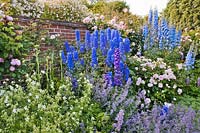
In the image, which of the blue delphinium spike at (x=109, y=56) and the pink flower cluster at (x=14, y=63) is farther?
the blue delphinium spike at (x=109, y=56)

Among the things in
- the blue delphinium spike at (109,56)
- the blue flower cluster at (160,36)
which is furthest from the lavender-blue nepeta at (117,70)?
the blue flower cluster at (160,36)

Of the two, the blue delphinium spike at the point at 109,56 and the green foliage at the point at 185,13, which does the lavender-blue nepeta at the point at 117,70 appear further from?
the green foliage at the point at 185,13

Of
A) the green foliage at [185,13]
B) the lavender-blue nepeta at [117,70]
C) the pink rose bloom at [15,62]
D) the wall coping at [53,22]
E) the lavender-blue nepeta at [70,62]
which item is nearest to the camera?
the pink rose bloom at [15,62]

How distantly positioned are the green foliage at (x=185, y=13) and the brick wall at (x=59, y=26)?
387cm

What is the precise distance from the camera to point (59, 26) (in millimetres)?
5980

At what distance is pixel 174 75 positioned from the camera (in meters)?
5.39

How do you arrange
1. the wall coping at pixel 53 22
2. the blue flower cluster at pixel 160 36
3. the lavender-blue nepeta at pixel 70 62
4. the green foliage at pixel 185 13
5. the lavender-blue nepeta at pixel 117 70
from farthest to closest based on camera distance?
the green foliage at pixel 185 13
the blue flower cluster at pixel 160 36
the wall coping at pixel 53 22
the lavender-blue nepeta at pixel 70 62
the lavender-blue nepeta at pixel 117 70

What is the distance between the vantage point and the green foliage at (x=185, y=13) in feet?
31.5

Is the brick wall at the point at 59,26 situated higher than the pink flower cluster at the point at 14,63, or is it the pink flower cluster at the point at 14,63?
the brick wall at the point at 59,26

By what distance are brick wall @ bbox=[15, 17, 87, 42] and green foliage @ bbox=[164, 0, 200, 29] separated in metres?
3.87

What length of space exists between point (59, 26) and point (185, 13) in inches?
185

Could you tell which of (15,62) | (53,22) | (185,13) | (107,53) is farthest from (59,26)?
(185,13)

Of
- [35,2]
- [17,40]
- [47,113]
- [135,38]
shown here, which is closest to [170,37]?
[135,38]

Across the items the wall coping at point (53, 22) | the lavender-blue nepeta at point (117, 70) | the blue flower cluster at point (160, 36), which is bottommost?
the lavender-blue nepeta at point (117, 70)
